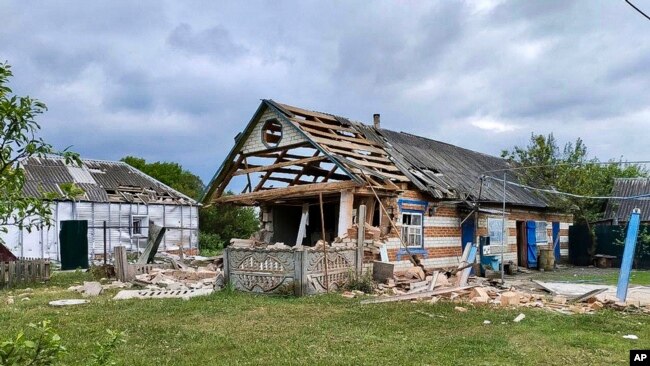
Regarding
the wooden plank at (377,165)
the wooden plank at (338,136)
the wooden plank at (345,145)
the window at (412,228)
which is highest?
the wooden plank at (338,136)

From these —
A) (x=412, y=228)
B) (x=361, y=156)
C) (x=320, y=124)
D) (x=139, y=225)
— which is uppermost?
(x=320, y=124)

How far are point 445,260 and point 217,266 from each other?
7.65m

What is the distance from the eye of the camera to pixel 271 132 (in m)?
18.3

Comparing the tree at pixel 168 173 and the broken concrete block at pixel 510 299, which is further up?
the tree at pixel 168 173

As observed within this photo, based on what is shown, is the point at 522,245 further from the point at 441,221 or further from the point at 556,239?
the point at 441,221

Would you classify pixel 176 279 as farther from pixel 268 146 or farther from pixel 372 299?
pixel 372 299

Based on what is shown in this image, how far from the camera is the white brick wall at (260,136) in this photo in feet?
55.8

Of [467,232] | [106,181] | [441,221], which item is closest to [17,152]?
[441,221]

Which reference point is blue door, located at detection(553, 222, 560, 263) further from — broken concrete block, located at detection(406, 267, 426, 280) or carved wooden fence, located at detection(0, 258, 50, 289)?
carved wooden fence, located at detection(0, 258, 50, 289)

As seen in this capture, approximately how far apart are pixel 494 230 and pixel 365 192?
26.9ft

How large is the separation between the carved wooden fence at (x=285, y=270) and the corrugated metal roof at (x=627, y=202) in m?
21.7

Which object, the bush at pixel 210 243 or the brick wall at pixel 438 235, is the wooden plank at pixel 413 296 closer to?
the brick wall at pixel 438 235

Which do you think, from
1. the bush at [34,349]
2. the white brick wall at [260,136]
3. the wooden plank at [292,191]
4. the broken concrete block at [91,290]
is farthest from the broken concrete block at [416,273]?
the bush at [34,349]

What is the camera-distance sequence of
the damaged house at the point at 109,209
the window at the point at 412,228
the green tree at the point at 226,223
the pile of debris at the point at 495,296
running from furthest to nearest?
the green tree at the point at 226,223
the damaged house at the point at 109,209
the window at the point at 412,228
the pile of debris at the point at 495,296
